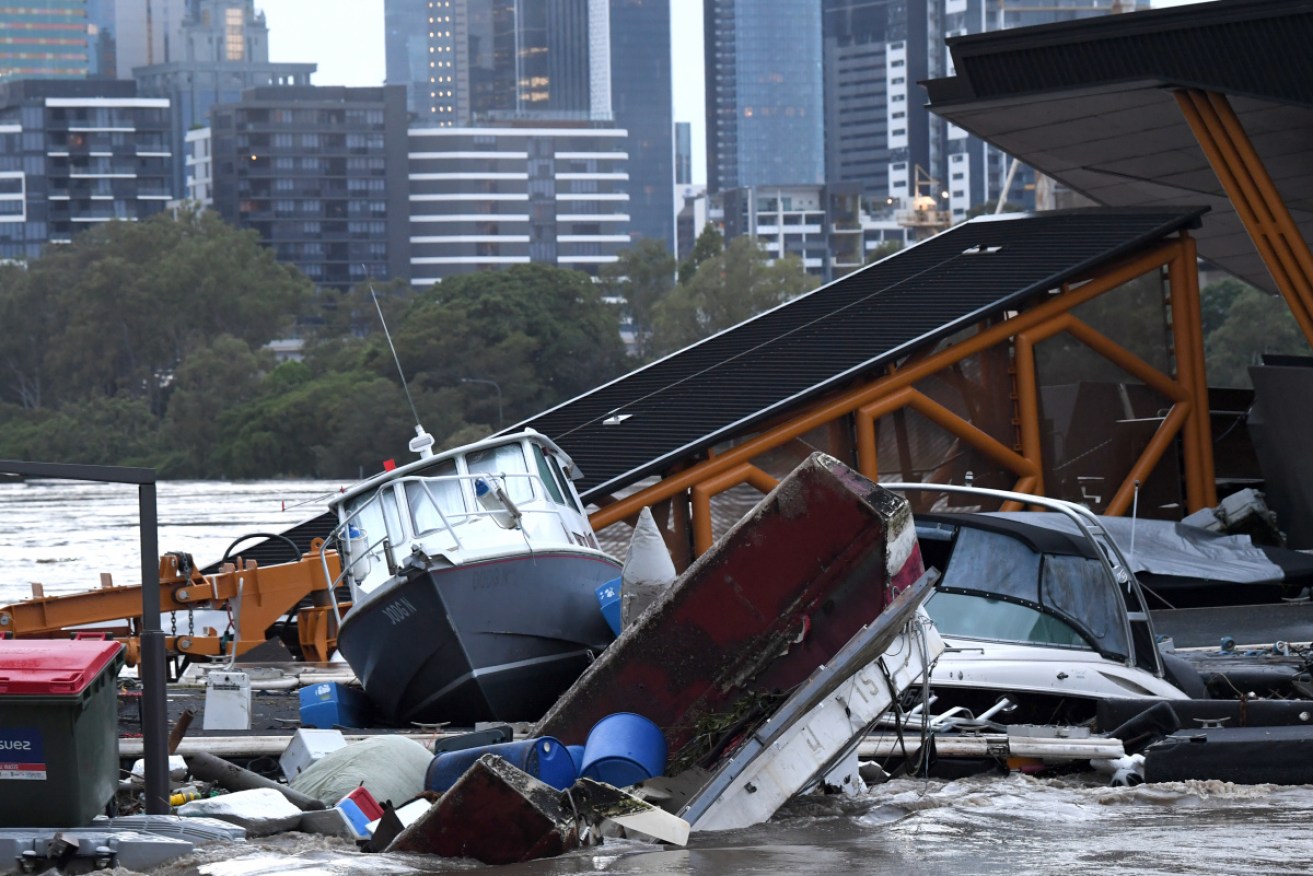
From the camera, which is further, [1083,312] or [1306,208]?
[1306,208]

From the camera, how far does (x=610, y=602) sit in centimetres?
1595

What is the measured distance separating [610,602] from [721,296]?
11246 cm

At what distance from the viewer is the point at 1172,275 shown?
81.5 ft

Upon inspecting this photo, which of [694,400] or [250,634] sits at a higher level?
[694,400]

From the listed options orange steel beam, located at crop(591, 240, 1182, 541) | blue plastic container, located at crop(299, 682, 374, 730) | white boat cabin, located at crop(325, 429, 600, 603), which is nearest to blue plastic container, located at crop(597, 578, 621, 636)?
white boat cabin, located at crop(325, 429, 600, 603)

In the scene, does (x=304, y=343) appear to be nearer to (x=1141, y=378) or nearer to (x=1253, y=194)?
(x=1141, y=378)

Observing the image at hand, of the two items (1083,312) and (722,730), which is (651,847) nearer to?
(722,730)

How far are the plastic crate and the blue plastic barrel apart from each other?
671 centimetres

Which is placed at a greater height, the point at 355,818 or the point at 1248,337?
the point at 355,818

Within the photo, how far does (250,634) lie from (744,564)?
9034 millimetres

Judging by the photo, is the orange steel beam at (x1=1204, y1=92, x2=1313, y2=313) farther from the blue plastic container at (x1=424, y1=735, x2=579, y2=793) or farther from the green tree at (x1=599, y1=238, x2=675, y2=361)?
the green tree at (x1=599, y1=238, x2=675, y2=361)

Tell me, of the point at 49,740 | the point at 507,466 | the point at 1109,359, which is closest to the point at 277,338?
the point at 1109,359

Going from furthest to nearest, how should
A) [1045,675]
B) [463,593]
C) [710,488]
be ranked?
[710,488] → [463,593] → [1045,675]

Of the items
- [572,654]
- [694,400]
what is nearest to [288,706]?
[572,654]
